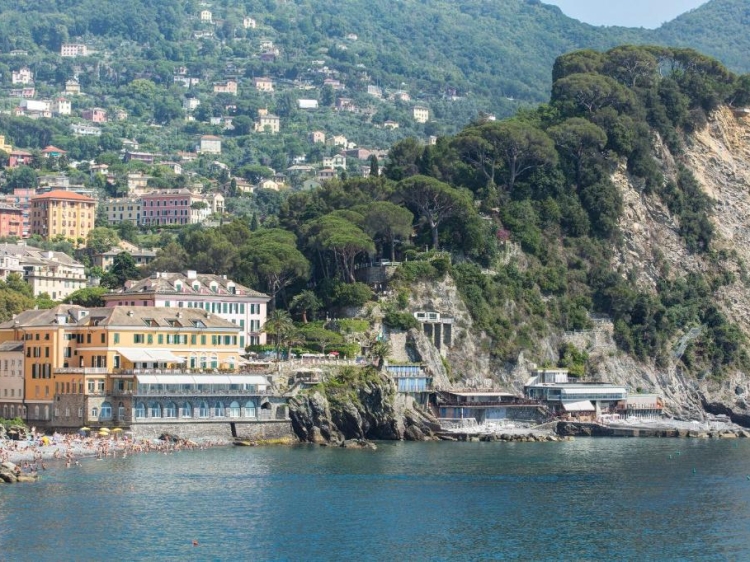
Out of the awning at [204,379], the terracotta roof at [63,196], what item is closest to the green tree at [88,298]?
the awning at [204,379]

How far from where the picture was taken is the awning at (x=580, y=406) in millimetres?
126938

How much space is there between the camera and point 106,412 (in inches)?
4013

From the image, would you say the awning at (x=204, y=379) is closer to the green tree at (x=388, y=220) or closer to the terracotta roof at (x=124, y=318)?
the terracotta roof at (x=124, y=318)

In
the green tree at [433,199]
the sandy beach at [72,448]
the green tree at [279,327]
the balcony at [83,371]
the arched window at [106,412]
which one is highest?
the green tree at [433,199]

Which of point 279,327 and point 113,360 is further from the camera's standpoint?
point 279,327

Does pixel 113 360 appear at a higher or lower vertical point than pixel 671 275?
lower

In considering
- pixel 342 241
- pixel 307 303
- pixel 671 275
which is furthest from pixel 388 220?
pixel 671 275

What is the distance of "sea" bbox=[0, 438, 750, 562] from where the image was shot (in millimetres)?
69125

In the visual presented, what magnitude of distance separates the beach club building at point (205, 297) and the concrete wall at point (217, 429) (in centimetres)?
1182

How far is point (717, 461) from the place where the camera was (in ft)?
348

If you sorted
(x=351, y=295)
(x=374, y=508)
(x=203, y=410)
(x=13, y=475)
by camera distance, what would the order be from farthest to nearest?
(x=351, y=295) → (x=203, y=410) → (x=13, y=475) → (x=374, y=508)

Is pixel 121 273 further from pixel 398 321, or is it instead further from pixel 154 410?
pixel 154 410

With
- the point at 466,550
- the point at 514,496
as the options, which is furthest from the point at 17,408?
the point at 466,550

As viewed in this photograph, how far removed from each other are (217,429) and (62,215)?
96465 mm
